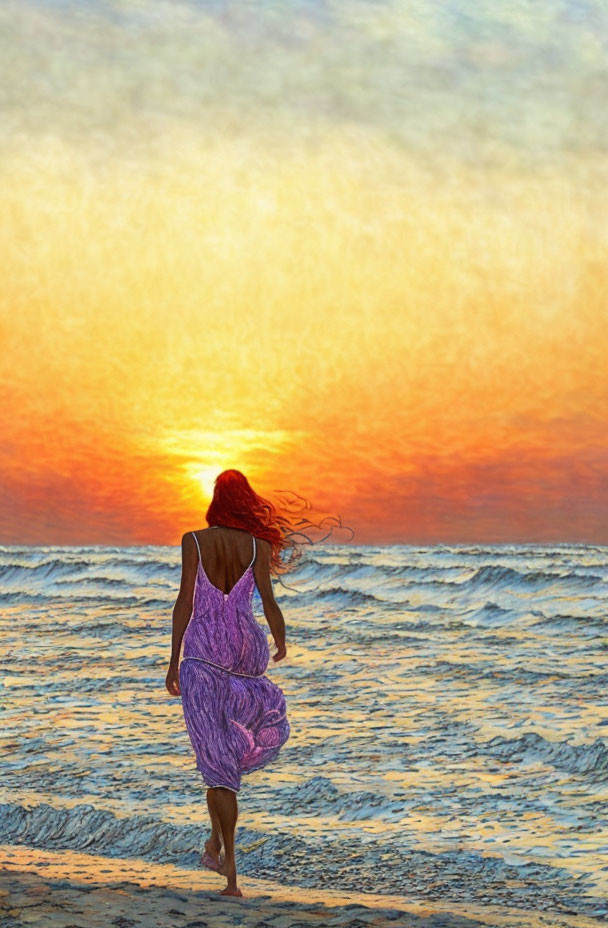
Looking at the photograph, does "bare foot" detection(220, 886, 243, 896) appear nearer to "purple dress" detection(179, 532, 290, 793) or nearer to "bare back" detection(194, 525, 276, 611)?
"purple dress" detection(179, 532, 290, 793)

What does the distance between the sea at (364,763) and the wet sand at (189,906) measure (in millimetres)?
285

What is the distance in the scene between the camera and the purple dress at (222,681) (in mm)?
5402

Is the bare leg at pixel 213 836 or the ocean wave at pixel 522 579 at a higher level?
the bare leg at pixel 213 836

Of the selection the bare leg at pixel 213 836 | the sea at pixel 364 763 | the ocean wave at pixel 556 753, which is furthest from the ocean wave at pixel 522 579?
the bare leg at pixel 213 836

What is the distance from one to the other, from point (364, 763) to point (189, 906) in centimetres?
413

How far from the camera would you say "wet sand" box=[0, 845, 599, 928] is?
4.38 metres

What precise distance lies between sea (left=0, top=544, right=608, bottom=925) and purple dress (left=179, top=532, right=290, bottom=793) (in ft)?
2.25

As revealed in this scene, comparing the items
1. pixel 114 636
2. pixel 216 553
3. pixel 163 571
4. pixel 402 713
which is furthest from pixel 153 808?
pixel 163 571

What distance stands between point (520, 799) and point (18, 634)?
13.0 meters

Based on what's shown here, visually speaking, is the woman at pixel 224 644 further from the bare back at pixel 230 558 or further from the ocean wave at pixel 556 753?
the ocean wave at pixel 556 753

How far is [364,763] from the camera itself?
340 inches

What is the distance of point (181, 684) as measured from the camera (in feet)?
18.0

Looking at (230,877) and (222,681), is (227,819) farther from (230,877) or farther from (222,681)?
(222,681)

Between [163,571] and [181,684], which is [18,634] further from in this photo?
[163,571]
